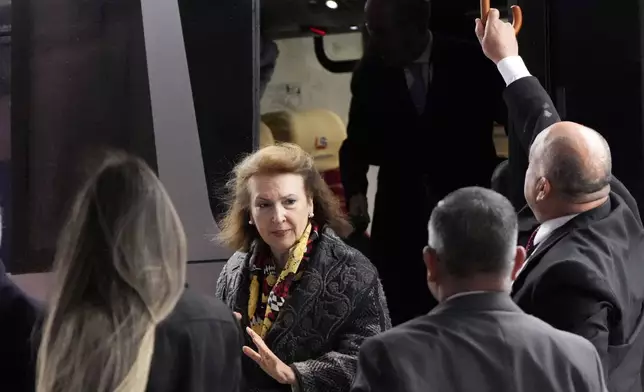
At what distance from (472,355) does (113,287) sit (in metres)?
0.64

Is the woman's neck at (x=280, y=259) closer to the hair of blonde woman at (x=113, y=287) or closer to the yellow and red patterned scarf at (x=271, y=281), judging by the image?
the yellow and red patterned scarf at (x=271, y=281)

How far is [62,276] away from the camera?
55.5 inches

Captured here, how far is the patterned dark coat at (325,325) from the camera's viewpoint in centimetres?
199

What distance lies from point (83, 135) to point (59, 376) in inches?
47.5

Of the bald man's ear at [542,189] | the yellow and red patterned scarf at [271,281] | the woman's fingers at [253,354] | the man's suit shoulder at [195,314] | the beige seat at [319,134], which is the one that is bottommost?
the woman's fingers at [253,354]

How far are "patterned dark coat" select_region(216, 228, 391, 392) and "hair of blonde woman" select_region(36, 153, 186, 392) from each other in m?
0.63

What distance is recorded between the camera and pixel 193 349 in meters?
1.41

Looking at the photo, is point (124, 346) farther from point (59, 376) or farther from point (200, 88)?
point (200, 88)

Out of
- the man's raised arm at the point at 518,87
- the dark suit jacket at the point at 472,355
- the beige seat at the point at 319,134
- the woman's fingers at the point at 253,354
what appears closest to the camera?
the dark suit jacket at the point at 472,355

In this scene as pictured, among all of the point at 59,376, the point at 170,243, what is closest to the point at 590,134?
the point at 170,243

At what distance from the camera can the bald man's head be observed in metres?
1.70

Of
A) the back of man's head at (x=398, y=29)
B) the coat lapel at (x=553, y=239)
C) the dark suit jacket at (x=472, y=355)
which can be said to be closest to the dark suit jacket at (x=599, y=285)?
the coat lapel at (x=553, y=239)

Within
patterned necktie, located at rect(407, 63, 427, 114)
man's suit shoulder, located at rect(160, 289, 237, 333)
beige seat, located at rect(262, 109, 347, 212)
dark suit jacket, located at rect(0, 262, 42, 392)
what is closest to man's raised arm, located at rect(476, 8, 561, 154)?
patterned necktie, located at rect(407, 63, 427, 114)

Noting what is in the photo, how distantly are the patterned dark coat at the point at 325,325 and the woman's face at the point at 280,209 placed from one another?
98 millimetres
